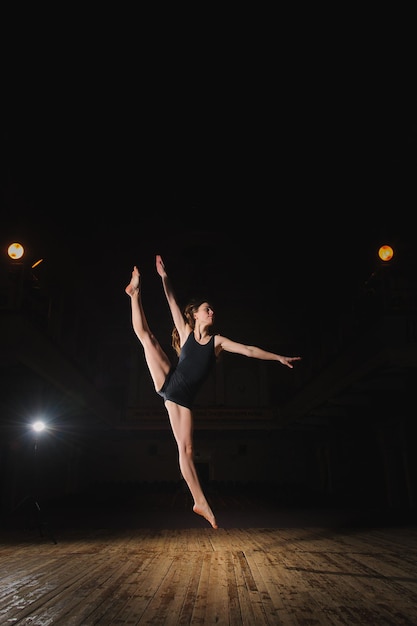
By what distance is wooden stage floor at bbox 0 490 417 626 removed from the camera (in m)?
2.81

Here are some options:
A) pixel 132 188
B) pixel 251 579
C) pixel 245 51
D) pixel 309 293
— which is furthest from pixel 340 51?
pixel 309 293

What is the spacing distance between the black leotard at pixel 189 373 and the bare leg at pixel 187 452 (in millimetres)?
69

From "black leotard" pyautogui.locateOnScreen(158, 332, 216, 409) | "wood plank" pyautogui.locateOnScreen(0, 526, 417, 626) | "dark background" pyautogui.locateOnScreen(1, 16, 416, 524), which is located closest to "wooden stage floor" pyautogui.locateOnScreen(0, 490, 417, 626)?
"wood plank" pyautogui.locateOnScreen(0, 526, 417, 626)

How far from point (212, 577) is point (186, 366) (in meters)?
2.14

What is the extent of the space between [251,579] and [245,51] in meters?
6.62

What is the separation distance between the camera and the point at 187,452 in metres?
3.12

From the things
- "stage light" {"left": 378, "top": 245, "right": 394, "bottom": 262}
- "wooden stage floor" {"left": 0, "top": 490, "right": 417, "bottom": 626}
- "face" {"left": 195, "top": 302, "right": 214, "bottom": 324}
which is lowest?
"wooden stage floor" {"left": 0, "top": 490, "right": 417, "bottom": 626}

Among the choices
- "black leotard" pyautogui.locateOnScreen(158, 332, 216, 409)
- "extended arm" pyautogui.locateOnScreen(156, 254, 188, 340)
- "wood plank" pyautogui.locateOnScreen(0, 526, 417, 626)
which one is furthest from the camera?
"extended arm" pyautogui.locateOnScreen(156, 254, 188, 340)

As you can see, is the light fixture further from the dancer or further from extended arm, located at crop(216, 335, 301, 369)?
extended arm, located at crop(216, 335, 301, 369)

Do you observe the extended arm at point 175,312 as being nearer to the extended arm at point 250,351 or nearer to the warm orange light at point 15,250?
the extended arm at point 250,351

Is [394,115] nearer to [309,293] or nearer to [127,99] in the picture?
[127,99]

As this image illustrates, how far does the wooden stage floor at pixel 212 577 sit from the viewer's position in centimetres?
281

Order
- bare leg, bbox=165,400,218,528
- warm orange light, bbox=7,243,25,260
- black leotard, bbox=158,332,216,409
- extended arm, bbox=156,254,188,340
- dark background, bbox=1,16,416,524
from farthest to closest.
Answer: warm orange light, bbox=7,243,25,260 < dark background, bbox=1,16,416,524 < extended arm, bbox=156,254,188,340 < black leotard, bbox=158,332,216,409 < bare leg, bbox=165,400,218,528

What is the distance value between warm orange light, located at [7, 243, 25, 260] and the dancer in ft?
24.2
